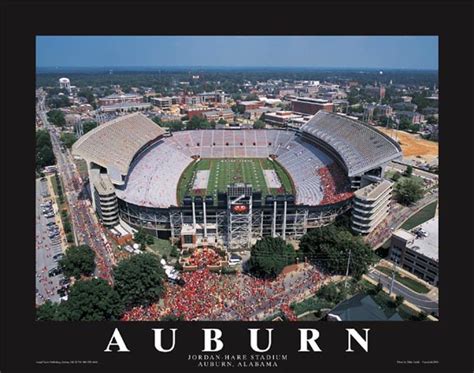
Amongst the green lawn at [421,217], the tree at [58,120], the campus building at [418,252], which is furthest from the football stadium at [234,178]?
the tree at [58,120]

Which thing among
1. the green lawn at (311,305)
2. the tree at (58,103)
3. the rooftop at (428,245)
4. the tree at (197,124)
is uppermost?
the tree at (58,103)

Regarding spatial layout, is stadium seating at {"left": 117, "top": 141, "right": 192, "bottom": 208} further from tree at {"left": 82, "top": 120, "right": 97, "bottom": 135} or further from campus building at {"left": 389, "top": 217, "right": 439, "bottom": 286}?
tree at {"left": 82, "top": 120, "right": 97, "bottom": 135}

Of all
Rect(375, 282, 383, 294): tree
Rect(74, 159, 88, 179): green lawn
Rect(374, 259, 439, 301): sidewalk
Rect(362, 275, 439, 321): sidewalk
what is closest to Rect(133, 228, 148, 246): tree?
Rect(362, 275, 439, 321): sidewalk

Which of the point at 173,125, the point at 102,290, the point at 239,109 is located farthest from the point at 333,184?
the point at 239,109

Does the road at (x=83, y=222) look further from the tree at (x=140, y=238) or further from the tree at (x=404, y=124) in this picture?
the tree at (x=404, y=124)

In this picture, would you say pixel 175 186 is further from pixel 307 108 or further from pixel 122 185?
pixel 307 108
